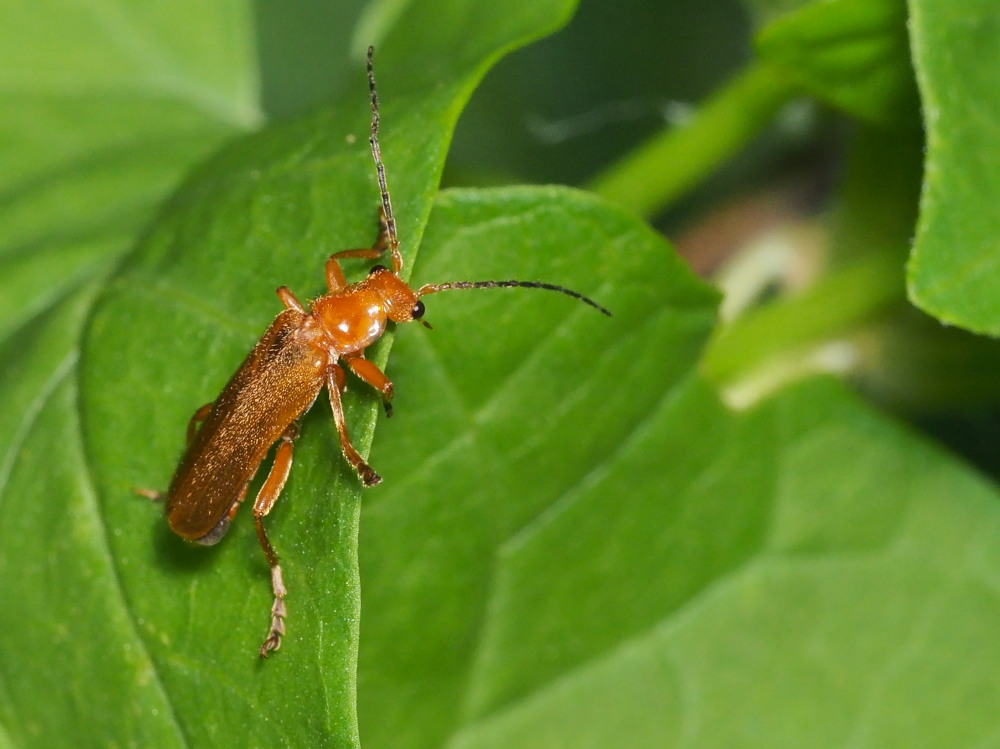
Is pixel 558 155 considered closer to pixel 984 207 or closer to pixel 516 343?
pixel 516 343

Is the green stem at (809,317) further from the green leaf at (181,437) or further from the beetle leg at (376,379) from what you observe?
the green leaf at (181,437)

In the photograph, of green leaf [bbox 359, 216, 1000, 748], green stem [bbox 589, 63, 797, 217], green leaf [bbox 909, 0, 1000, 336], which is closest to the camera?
green leaf [bbox 909, 0, 1000, 336]

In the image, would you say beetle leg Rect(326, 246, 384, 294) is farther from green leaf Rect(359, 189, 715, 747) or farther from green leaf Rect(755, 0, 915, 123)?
green leaf Rect(755, 0, 915, 123)

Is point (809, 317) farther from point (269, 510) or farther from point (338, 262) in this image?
point (269, 510)

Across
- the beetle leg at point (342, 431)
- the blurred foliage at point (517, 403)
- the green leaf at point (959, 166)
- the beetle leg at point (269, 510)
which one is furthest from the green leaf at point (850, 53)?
the beetle leg at point (269, 510)

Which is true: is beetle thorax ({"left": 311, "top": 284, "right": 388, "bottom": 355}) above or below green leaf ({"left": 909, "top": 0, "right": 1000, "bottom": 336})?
above

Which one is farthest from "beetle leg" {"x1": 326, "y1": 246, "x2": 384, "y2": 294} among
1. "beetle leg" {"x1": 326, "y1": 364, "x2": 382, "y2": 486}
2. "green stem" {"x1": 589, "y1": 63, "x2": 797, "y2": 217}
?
"green stem" {"x1": 589, "y1": 63, "x2": 797, "y2": 217}

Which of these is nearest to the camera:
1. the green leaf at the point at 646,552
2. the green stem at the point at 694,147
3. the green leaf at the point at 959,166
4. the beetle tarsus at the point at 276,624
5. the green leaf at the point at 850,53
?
the beetle tarsus at the point at 276,624

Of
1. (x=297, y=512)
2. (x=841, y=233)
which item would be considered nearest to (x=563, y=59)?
(x=841, y=233)
